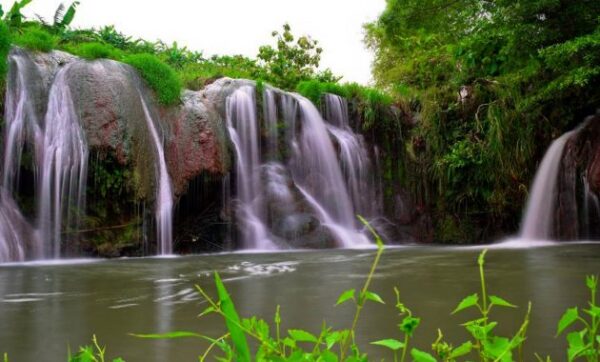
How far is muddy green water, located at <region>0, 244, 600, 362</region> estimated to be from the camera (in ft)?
7.23

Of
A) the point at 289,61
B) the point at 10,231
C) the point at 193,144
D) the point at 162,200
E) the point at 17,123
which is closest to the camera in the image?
the point at 10,231

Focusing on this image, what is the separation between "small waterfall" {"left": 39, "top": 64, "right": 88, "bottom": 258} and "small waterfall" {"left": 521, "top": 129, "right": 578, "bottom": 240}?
7311 mm

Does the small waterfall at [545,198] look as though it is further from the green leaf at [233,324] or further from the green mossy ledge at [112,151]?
the green leaf at [233,324]

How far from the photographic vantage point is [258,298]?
325cm

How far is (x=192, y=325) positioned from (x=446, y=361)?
182 cm

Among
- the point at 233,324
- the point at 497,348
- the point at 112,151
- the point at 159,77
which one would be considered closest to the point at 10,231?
the point at 112,151

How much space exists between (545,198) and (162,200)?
21.1 ft

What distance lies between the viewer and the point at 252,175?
376 inches

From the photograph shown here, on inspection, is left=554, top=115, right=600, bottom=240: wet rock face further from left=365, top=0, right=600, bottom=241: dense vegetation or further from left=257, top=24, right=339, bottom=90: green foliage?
left=257, top=24, right=339, bottom=90: green foliage

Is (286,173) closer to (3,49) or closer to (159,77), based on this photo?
(159,77)

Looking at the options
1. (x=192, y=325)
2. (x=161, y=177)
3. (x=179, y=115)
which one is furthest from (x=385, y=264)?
(x=179, y=115)

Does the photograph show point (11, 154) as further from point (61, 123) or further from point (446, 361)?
point (446, 361)

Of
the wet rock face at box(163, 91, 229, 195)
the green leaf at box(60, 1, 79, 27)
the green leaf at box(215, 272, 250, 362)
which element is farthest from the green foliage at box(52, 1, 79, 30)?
the green leaf at box(215, 272, 250, 362)

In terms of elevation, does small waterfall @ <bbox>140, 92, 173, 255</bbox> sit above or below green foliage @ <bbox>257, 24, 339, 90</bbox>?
below
